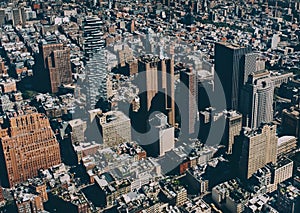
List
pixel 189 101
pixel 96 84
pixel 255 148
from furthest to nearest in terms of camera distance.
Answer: pixel 96 84 → pixel 189 101 → pixel 255 148

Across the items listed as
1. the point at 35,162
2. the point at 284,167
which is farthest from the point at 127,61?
the point at 284,167

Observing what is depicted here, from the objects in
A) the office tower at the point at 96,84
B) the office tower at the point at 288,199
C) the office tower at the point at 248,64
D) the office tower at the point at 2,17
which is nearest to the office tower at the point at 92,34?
the office tower at the point at 96,84

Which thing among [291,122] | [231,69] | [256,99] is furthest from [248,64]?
[291,122]

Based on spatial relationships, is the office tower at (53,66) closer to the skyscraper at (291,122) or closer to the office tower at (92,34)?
the office tower at (92,34)

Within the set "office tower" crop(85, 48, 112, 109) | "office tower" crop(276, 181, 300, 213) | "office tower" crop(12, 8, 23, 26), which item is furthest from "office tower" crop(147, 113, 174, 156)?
"office tower" crop(12, 8, 23, 26)

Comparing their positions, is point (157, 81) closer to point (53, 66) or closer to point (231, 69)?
point (231, 69)

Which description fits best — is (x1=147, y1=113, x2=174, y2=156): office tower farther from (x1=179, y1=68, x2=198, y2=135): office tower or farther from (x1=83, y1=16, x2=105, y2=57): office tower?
(x1=83, y1=16, x2=105, y2=57): office tower
